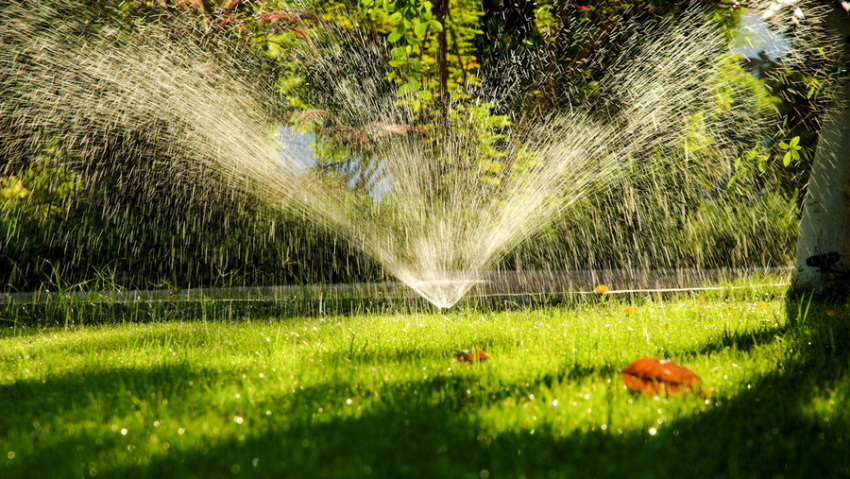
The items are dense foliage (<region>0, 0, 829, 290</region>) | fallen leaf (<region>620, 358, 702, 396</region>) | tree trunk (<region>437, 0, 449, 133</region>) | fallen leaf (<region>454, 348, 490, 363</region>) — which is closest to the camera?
fallen leaf (<region>620, 358, 702, 396</region>)

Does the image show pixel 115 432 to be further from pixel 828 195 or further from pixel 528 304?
pixel 828 195

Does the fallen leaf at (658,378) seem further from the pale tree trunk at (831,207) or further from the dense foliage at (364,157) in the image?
the dense foliage at (364,157)

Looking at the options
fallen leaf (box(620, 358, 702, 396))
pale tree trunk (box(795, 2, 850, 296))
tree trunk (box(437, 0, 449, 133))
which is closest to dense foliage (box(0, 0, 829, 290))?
tree trunk (box(437, 0, 449, 133))

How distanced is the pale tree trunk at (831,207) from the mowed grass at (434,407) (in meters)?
0.97

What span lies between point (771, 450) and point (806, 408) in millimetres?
490

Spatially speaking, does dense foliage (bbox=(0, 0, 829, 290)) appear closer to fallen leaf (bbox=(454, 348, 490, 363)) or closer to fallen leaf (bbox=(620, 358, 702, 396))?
fallen leaf (bbox=(454, 348, 490, 363))

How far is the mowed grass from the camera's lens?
5.28 feet

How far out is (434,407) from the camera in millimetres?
2074

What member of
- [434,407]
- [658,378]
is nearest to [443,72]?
[658,378]

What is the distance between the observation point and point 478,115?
681 cm

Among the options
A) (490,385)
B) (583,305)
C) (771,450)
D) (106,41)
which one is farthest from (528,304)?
(106,41)

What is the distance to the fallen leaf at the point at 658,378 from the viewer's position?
2.19 metres

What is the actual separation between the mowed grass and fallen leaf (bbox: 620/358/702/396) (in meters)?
0.06

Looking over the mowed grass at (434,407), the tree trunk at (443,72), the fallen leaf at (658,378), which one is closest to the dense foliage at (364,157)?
the tree trunk at (443,72)
